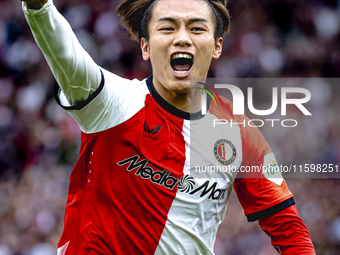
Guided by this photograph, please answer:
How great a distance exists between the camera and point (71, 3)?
7.37 metres

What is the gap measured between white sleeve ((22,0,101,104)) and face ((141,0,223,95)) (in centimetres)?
64

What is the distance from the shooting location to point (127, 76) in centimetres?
699

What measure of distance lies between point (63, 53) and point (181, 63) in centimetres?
96

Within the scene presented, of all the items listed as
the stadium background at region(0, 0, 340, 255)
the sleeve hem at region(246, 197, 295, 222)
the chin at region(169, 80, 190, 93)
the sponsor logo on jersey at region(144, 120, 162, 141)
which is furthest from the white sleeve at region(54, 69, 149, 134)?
the stadium background at region(0, 0, 340, 255)

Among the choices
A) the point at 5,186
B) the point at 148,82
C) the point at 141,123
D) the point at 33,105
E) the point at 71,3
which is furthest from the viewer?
the point at 71,3

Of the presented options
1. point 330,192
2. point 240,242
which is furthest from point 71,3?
point 330,192

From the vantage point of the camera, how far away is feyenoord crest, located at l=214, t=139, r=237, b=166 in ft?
8.54

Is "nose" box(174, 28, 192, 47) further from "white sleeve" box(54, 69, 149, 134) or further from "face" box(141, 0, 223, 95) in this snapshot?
"white sleeve" box(54, 69, 149, 134)

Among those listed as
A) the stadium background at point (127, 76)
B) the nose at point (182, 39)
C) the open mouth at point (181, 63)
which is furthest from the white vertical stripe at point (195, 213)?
the stadium background at point (127, 76)

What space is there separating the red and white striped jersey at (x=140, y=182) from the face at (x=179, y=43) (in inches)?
5.8

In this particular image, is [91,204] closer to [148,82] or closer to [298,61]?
[148,82]

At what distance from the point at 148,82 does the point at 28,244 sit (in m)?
3.94

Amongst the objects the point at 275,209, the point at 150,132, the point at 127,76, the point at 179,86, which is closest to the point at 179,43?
the point at 179,86

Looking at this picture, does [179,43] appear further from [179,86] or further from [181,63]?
[179,86]
